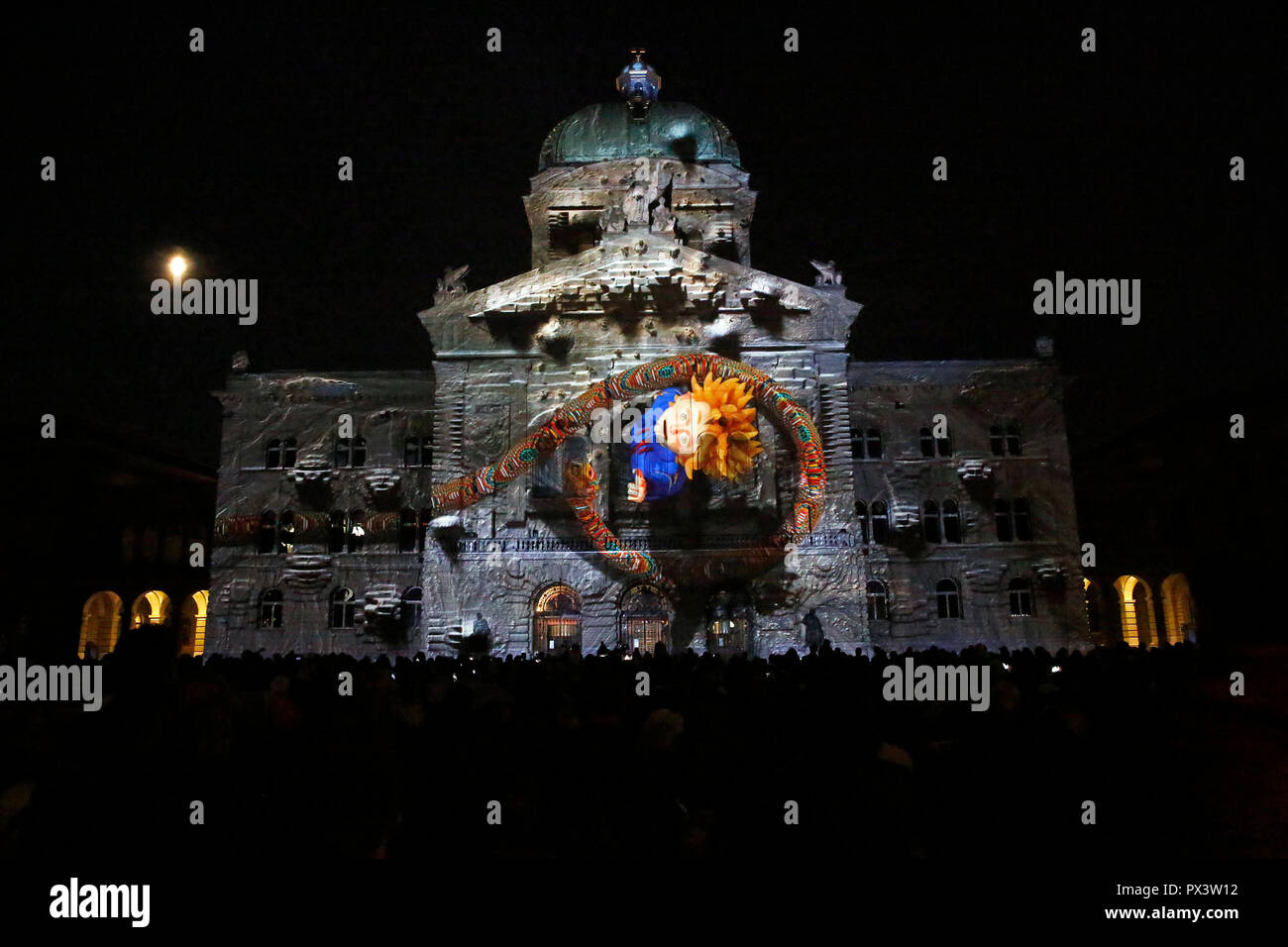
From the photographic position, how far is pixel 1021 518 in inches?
1271

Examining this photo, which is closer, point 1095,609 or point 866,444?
point 866,444

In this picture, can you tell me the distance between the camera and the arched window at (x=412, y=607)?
3161cm

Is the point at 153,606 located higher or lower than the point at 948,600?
higher

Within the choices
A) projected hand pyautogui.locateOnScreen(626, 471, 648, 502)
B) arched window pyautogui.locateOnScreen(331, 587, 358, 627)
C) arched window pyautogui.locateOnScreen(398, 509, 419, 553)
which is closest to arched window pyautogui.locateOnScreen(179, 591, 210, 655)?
arched window pyautogui.locateOnScreen(331, 587, 358, 627)

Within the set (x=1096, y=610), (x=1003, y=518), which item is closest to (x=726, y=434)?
(x=1003, y=518)

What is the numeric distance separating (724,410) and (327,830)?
22.6m

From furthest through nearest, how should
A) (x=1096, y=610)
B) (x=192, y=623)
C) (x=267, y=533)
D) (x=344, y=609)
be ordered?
(x=1096, y=610)
(x=192, y=623)
(x=267, y=533)
(x=344, y=609)

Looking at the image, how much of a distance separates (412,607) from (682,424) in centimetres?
1244

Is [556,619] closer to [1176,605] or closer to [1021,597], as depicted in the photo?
[1021,597]

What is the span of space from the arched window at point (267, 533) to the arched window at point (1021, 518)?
27581mm

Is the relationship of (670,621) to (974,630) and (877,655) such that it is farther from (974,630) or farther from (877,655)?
(877,655)

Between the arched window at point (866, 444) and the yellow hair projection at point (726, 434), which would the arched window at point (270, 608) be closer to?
the yellow hair projection at point (726, 434)
